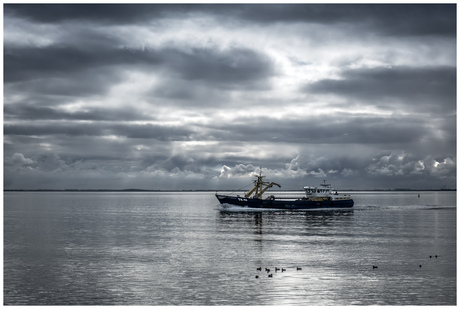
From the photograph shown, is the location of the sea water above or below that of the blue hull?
below

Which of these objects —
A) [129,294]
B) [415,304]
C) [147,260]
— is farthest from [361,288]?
[147,260]

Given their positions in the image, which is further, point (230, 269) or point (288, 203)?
point (288, 203)

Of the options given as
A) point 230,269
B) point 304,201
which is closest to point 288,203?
point 304,201

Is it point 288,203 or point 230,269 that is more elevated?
point 288,203

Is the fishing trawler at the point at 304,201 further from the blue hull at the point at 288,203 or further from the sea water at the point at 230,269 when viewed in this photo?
the sea water at the point at 230,269

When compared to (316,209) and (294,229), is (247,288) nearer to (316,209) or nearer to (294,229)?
(294,229)

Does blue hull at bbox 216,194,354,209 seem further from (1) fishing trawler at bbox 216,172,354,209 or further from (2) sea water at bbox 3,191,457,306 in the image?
(2) sea water at bbox 3,191,457,306

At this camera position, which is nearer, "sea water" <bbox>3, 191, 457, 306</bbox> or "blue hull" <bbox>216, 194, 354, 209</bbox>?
"sea water" <bbox>3, 191, 457, 306</bbox>

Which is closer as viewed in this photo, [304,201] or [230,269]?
[230,269]

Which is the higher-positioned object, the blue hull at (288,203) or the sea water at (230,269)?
the blue hull at (288,203)

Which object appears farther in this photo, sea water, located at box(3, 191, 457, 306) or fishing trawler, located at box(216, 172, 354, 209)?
fishing trawler, located at box(216, 172, 354, 209)

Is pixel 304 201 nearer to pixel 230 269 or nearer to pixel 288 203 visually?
pixel 288 203

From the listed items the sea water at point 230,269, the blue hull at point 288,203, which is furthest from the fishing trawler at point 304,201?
the sea water at point 230,269

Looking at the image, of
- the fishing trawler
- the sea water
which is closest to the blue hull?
the fishing trawler
